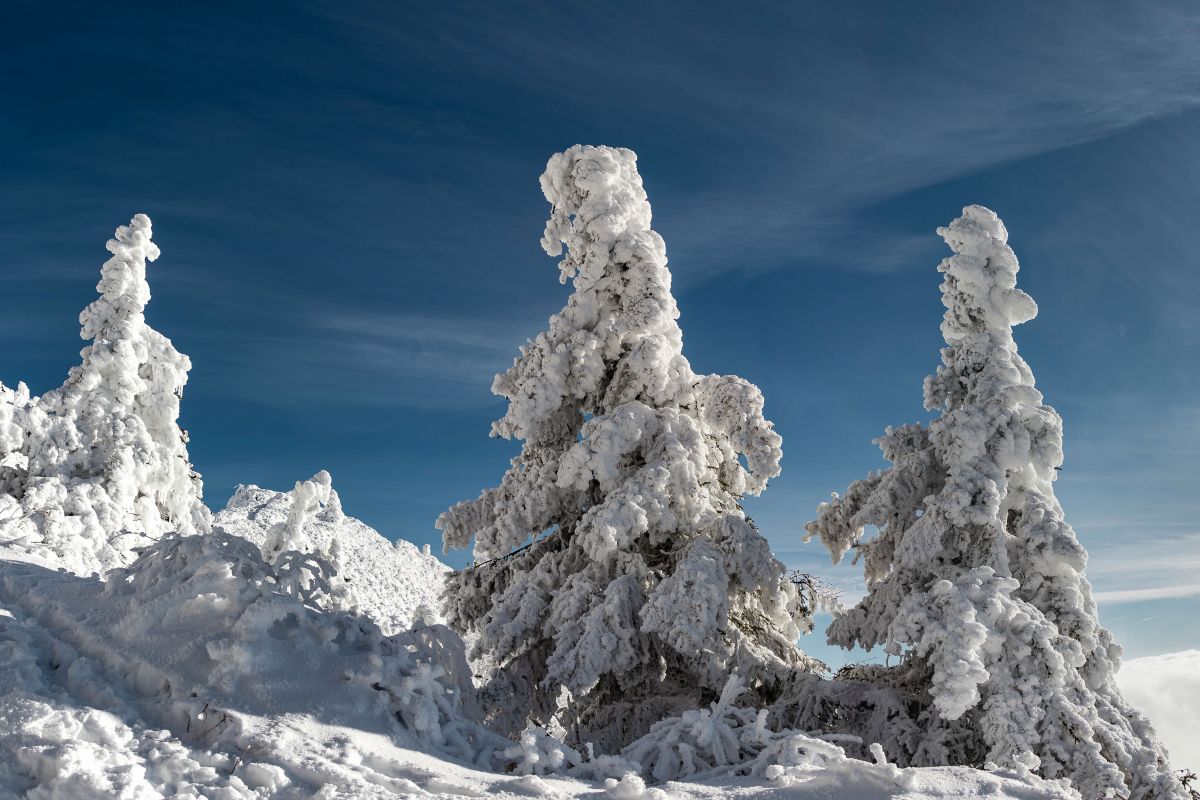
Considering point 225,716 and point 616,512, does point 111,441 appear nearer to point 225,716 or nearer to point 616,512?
point 616,512

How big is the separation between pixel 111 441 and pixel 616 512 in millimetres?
10636

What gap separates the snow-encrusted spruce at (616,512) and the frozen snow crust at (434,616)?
5 cm

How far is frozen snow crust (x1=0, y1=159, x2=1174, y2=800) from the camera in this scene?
4945 mm

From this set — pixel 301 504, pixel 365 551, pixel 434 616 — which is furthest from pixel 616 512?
pixel 365 551

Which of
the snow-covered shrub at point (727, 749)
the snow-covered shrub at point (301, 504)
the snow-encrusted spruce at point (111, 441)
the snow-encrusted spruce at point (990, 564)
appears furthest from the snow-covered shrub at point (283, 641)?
the snow-covered shrub at point (301, 504)

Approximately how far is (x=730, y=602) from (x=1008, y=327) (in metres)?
5.34

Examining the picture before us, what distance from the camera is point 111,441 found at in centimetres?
1585

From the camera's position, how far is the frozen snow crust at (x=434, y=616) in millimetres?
4945

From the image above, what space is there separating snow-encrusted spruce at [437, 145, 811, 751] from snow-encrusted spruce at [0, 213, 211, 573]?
603 centimetres

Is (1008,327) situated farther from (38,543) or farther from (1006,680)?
(38,543)

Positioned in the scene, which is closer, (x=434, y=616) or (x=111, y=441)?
(x=434, y=616)

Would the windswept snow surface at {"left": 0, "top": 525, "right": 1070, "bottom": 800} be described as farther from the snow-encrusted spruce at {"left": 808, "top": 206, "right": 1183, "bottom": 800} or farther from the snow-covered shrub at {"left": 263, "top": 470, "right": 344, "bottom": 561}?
the snow-covered shrub at {"left": 263, "top": 470, "right": 344, "bottom": 561}

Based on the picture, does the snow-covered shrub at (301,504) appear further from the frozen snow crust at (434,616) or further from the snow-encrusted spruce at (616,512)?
the snow-encrusted spruce at (616,512)

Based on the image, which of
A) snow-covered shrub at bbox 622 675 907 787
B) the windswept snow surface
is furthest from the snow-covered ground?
snow-covered shrub at bbox 622 675 907 787
